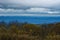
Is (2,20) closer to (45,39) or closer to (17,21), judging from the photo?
(17,21)

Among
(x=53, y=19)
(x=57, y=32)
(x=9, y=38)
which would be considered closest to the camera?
(x=9, y=38)

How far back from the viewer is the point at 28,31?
1220cm

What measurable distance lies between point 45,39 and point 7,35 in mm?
2295

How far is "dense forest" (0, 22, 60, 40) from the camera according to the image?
37.5 feet

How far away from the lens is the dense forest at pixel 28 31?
11417 millimetres

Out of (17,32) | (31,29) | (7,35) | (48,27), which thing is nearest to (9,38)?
(7,35)

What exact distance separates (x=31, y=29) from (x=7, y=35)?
1858 mm

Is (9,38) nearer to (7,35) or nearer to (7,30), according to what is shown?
(7,35)

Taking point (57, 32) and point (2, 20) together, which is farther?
point (2, 20)

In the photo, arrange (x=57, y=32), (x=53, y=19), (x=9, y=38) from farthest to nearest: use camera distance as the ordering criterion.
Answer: (x=53, y=19) < (x=57, y=32) < (x=9, y=38)

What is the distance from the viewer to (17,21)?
13.2 metres

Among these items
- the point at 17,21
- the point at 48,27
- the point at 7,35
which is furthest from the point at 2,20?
the point at 48,27

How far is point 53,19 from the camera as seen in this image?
12.9 m

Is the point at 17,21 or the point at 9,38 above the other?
the point at 17,21
